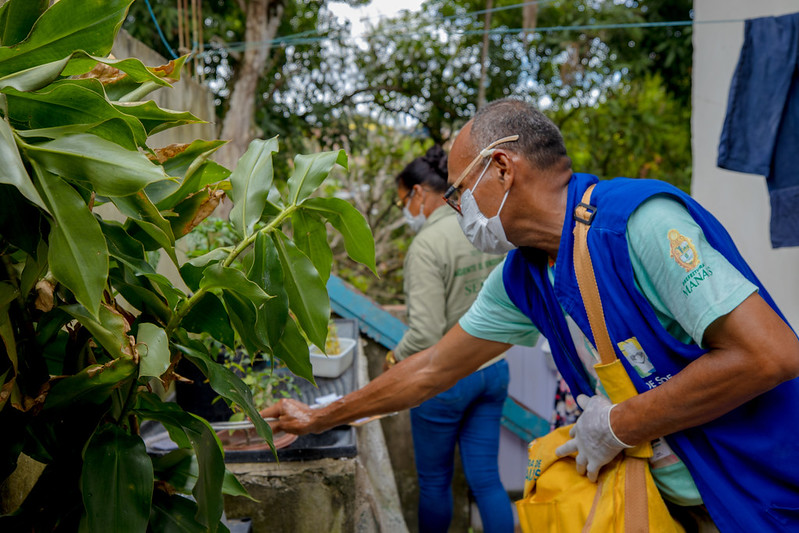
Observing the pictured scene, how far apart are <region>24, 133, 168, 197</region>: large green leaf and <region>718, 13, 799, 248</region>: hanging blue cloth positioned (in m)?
3.05

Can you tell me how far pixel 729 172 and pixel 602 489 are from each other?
344 cm

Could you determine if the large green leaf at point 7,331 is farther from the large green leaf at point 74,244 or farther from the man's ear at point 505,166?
the man's ear at point 505,166

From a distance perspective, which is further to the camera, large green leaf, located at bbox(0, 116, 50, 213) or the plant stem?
the plant stem

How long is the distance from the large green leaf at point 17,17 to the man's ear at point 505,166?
96cm

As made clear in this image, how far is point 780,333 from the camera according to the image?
124cm

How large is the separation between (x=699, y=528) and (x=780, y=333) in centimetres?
50

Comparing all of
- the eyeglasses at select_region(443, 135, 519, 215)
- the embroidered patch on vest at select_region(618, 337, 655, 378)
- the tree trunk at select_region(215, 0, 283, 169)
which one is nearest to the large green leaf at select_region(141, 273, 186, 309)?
the eyeglasses at select_region(443, 135, 519, 215)

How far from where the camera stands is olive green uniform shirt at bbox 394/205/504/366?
2.96 m

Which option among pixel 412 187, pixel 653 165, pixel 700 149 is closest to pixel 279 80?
pixel 412 187

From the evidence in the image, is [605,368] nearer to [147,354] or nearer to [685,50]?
[147,354]

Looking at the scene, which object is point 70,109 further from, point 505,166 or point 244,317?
point 505,166

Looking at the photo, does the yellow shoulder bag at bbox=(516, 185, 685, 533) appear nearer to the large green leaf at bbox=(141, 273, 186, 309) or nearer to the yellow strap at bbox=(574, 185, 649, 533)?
the yellow strap at bbox=(574, 185, 649, 533)

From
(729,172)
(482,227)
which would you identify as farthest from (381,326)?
(482,227)

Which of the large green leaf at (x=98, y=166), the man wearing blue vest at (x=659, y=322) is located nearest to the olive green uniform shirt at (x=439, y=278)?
the man wearing blue vest at (x=659, y=322)
